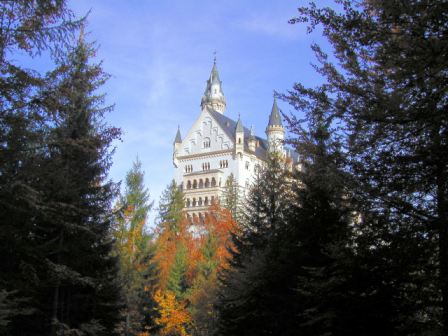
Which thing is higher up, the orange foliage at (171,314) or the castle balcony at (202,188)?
the castle balcony at (202,188)

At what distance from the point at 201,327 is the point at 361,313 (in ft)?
78.7

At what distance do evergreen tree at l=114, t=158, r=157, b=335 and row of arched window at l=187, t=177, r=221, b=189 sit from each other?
4969 cm

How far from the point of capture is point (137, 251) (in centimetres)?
3059

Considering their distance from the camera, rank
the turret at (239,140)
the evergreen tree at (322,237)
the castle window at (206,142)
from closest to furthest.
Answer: the evergreen tree at (322,237)
the turret at (239,140)
the castle window at (206,142)

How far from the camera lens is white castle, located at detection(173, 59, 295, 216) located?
8100cm

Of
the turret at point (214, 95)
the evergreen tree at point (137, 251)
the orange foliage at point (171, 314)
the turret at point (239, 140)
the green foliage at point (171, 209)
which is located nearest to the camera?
the evergreen tree at point (137, 251)

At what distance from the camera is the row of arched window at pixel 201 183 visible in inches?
3222

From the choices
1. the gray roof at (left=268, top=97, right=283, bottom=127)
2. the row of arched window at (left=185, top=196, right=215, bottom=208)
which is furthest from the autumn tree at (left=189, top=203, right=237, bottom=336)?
the gray roof at (left=268, top=97, right=283, bottom=127)

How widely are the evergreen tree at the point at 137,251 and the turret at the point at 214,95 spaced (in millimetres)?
69078

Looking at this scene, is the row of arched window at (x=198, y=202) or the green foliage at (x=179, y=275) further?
the row of arched window at (x=198, y=202)

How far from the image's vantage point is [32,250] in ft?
46.4

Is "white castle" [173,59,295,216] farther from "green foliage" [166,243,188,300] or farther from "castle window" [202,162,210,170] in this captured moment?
"green foliage" [166,243,188,300]

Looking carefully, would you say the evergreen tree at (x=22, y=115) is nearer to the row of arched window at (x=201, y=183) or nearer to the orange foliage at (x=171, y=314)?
the orange foliage at (x=171, y=314)

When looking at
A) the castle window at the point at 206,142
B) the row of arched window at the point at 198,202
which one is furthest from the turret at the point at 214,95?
the row of arched window at the point at 198,202
